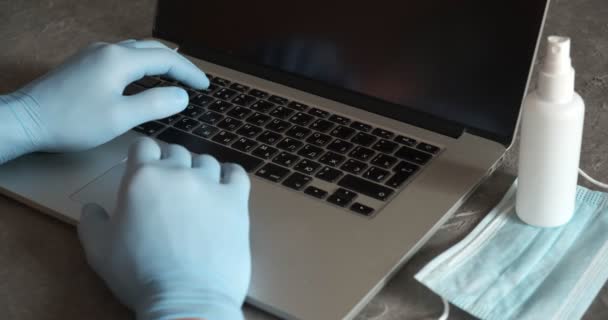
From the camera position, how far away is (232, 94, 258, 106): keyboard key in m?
0.96

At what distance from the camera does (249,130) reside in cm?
91

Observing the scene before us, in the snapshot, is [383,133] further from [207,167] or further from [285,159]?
[207,167]

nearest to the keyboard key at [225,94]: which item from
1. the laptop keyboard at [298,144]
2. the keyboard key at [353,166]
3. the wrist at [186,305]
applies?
the laptop keyboard at [298,144]

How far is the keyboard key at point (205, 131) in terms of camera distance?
0.92m

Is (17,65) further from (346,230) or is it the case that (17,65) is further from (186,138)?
(346,230)

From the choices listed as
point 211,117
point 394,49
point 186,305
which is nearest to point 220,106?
point 211,117

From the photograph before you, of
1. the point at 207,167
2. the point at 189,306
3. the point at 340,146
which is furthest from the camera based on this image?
the point at 340,146

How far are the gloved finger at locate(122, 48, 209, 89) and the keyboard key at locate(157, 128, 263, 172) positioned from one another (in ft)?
0.24

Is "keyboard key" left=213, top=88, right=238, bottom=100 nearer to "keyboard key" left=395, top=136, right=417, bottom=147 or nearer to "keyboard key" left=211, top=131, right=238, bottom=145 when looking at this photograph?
"keyboard key" left=211, top=131, right=238, bottom=145

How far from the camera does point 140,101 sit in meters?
0.89

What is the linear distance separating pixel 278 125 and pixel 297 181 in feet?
0.37

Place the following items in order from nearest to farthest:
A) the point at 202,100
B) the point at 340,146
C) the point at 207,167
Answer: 1. the point at 207,167
2. the point at 340,146
3. the point at 202,100

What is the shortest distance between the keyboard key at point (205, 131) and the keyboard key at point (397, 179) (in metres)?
0.23

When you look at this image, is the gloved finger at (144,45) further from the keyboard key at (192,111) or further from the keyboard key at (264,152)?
the keyboard key at (264,152)
